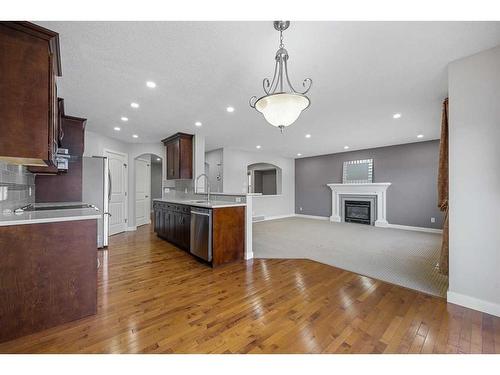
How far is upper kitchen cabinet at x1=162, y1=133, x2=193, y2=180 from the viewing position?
15.7ft

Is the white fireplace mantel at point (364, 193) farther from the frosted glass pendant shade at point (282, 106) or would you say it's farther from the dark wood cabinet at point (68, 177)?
the dark wood cabinet at point (68, 177)

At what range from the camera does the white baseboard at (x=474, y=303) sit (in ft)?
6.27

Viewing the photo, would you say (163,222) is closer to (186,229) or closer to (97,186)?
(186,229)

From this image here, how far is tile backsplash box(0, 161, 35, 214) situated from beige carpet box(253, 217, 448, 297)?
3.09 metres

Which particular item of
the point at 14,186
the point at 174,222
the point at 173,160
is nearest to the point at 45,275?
the point at 14,186

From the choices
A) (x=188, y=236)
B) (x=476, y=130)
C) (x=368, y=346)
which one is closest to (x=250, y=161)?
(x=188, y=236)

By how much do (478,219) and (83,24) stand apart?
12.4ft

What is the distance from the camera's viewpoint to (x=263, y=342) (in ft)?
5.10

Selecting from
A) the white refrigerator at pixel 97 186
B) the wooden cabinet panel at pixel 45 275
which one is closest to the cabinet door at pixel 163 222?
the white refrigerator at pixel 97 186

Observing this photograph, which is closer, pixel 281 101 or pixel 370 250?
pixel 281 101

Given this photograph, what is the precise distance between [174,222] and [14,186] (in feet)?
7.40

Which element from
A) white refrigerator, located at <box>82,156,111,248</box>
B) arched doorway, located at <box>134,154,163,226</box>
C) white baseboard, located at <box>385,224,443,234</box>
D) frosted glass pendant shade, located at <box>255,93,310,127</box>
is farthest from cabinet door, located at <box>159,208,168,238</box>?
white baseboard, located at <box>385,224,443,234</box>

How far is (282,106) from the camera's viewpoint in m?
1.68
